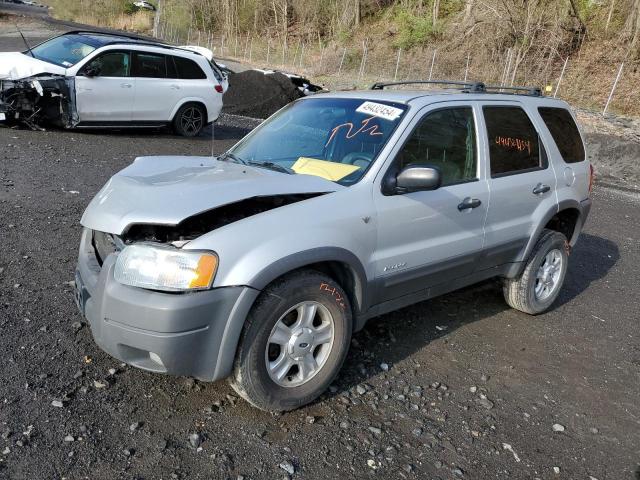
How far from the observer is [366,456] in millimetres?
3113

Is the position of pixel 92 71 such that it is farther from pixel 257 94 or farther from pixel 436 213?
pixel 436 213

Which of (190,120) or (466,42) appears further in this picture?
(466,42)

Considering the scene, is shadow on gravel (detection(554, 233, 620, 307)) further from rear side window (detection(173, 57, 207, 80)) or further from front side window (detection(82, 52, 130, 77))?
front side window (detection(82, 52, 130, 77))

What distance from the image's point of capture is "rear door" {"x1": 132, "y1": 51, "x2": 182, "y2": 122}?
442 inches

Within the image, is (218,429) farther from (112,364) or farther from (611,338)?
(611,338)

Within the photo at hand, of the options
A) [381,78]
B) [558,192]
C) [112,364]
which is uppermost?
[558,192]

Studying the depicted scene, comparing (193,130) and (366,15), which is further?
(366,15)

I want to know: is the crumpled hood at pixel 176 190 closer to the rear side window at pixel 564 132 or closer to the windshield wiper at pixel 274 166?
the windshield wiper at pixel 274 166

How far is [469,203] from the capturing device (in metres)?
4.15

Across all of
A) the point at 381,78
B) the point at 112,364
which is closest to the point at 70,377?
the point at 112,364

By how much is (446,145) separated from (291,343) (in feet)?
6.14

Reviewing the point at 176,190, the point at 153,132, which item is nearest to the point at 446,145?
the point at 176,190

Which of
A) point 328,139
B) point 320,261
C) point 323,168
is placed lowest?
point 320,261

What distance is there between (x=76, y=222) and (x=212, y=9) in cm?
5442
